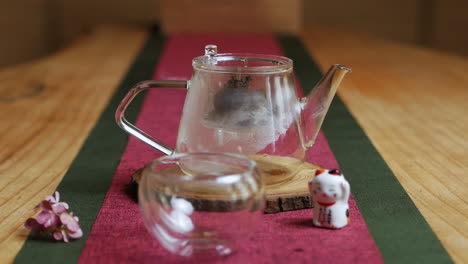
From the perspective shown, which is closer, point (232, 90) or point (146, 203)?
point (146, 203)

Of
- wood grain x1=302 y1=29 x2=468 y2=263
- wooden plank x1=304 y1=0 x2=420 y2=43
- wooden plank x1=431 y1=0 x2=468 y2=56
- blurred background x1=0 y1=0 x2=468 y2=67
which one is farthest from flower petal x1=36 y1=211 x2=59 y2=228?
wooden plank x1=431 y1=0 x2=468 y2=56

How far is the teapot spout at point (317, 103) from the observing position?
0.67 meters

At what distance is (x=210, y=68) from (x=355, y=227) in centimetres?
19

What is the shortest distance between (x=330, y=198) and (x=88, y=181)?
30 centimetres

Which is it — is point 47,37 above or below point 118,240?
below

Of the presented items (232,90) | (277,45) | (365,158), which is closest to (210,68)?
(232,90)

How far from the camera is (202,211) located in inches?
20.2

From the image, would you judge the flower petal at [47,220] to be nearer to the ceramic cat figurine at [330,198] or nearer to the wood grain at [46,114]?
the wood grain at [46,114]

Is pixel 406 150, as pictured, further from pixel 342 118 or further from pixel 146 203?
pixel 146 203

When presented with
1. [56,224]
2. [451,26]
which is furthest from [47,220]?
[451,26]

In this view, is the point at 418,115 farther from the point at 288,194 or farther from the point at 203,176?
the point at 203,176

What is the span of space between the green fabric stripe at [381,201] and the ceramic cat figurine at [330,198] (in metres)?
0.03

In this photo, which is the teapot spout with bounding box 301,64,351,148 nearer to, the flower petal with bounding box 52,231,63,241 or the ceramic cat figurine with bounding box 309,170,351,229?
the ceramic cat figurine with bounding box 309,170,351,229

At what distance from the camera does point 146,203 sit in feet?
1.64
